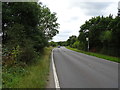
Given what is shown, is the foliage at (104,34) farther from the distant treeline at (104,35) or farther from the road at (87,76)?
the road at (87,76)

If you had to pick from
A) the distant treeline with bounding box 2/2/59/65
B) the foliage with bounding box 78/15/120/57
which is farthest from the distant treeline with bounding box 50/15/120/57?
the distant treeline with bounding box 2/2/59/65

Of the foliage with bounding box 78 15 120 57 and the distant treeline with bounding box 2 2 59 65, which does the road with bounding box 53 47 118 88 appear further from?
the foliage with bounding box 78 15 120 57

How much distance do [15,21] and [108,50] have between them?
20032mm

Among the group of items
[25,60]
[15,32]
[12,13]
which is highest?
[12,13]

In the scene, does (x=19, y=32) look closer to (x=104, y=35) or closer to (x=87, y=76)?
(x=87, y=76)

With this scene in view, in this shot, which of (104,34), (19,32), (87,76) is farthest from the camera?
(104,34)

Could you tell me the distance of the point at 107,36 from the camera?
79.0 feet

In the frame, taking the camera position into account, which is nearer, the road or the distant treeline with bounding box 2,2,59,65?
the road

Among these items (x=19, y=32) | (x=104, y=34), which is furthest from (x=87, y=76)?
(x=104, y=34)

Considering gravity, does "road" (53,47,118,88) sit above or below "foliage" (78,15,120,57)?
below

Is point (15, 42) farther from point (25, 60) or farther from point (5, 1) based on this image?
point (5, 1)

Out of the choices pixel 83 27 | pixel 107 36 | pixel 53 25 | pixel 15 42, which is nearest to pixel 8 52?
pixel 15 42

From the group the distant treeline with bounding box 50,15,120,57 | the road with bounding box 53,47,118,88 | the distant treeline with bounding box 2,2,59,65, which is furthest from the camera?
the distant treeline with bounding box 50,15,120,57

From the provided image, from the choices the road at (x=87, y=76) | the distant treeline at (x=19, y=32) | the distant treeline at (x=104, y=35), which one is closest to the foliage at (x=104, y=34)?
the distant treeline at (x=104, y=35)
